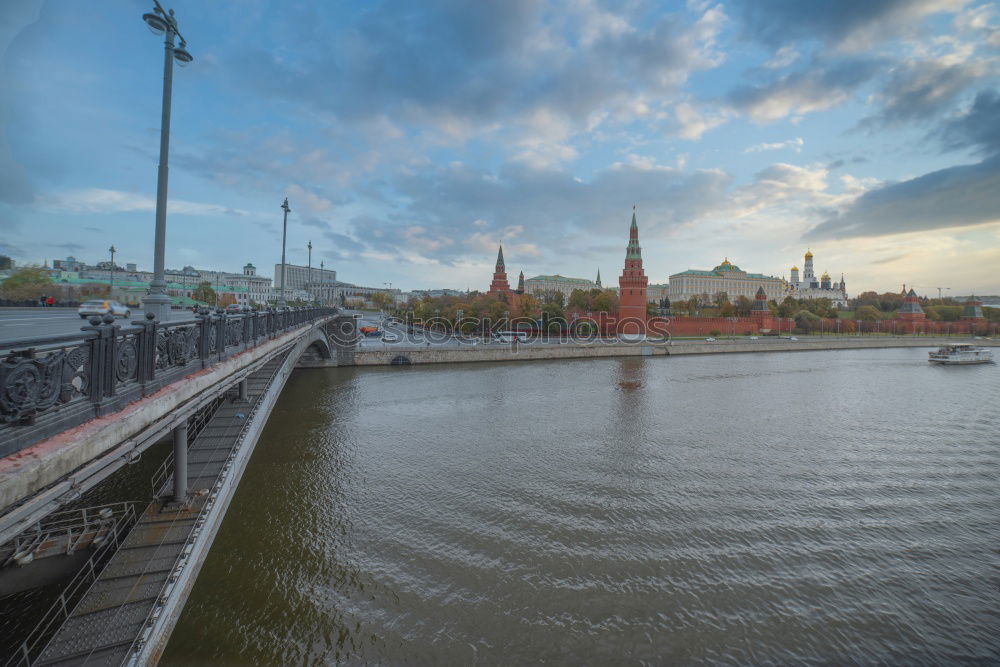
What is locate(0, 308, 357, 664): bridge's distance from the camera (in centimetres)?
304

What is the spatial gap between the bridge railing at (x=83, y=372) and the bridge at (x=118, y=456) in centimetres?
1

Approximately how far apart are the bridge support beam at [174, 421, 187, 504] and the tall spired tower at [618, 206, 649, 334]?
192 ft

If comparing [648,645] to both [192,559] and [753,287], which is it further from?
[753,287]

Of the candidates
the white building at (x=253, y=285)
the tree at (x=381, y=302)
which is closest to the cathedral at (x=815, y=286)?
the tree at (x=381, y=302)

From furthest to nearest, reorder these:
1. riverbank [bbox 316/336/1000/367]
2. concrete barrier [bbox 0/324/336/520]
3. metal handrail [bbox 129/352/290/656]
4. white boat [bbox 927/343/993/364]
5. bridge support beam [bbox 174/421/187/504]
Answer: white boat [bbox 927/343/993/364] → riverbank [bbox 316/336/1000/367] → bridge support beam [bbox 174/421/187/504] → metal handrail [bbox 129/352/290/656] → concrete barrier [bbox 0/324/336/520]

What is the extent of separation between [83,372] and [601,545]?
8.74 m

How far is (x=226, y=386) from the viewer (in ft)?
22.9

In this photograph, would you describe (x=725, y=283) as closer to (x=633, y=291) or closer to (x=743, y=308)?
(x=743, y=308)

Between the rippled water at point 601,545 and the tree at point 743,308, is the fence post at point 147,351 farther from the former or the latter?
the tree at point 743,308

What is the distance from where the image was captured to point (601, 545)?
30.4 feet

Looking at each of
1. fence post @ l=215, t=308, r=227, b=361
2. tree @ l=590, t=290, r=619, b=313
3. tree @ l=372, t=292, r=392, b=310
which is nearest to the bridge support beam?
fence post @ l=215, t=308, r=227, b=361

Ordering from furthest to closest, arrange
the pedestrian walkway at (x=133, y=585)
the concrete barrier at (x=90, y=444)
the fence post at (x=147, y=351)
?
1. the pedestrian walkway at (x=133, y=585)
2. the fence post at (x=147, y=351)
3. the concrete barrier at (x=90, y=444)

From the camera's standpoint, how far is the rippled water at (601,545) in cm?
686

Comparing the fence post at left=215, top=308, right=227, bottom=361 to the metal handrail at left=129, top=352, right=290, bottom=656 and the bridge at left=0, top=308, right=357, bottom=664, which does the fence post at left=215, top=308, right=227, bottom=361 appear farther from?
the metal handrail at left=129, top=352, right=290, bottom=656
